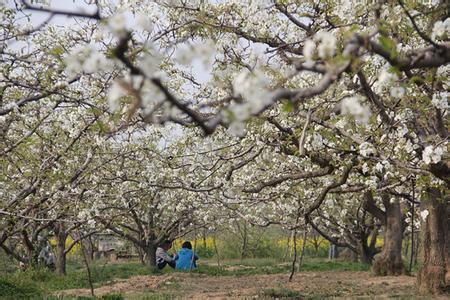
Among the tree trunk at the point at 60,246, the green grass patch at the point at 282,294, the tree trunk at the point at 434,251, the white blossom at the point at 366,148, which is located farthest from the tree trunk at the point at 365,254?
the white blossom at the point at 366,148

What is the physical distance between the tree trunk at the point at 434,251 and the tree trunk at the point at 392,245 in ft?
11.7

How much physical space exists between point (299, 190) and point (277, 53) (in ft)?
15.2

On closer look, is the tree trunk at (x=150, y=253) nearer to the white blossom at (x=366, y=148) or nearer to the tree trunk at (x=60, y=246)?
the tree trunk at (x=60, y=246)

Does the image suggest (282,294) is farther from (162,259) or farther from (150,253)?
(150,253)

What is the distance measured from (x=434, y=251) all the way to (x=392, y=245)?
154 inches

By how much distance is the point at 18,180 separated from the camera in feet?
35.1

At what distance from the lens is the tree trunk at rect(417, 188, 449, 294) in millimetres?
9383

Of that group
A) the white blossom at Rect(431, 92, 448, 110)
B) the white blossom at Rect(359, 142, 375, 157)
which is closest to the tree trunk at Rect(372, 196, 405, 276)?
the white blossom at Rect(359, 142, 375, 157)

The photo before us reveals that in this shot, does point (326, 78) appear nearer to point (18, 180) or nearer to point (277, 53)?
point (277, 53)

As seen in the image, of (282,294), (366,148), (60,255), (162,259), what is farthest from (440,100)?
(162,259)

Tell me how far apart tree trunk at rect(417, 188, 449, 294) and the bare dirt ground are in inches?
13.9

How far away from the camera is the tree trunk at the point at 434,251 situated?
9.38 meters

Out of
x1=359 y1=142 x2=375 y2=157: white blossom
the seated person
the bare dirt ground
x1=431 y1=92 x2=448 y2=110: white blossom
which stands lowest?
the bare dirt ground

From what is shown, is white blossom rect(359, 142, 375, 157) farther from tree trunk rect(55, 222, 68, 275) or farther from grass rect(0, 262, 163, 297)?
tree trunk rect(55, 222, 68, 275)
